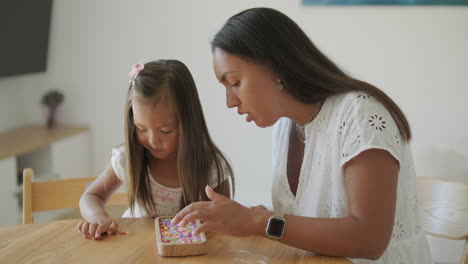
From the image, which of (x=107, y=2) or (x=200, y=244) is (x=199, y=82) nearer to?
(x=107, y=2)

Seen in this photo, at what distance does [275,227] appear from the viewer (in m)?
1.28

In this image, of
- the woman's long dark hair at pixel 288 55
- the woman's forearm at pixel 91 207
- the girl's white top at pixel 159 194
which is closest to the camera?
the woman's long dark hair at pixel 288 55

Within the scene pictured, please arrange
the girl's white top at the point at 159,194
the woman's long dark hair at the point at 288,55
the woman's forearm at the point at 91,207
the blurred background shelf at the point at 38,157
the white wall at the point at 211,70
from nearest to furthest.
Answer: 1. the woman's long dark hair at the point at 288,55
2. the woman's forearm at the point at 91,207
3. the girl's white top at the point at 159,194
4. the blurred background shelf at the point at 38,157
5. the white wall at the point at 211,70

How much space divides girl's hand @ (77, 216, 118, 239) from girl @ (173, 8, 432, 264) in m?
0.29

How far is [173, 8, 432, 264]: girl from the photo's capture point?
1288 mm

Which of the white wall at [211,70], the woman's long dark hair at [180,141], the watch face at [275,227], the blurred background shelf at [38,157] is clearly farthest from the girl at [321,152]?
the blurred background shelf at [38,157]

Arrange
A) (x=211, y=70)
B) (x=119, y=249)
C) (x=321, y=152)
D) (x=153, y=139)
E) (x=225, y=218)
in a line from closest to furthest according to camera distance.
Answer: (x=225, y=218) → (x=119, y=249) → (x=321, y=152) → (x=153, y=139) → (x=211, y=70)

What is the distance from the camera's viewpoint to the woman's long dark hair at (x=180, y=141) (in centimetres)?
169

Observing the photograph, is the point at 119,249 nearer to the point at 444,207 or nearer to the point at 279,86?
the point at 279,86

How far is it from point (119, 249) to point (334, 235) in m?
0.52

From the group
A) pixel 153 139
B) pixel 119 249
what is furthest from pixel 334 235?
pixel 153 139

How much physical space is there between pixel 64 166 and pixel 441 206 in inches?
95.6

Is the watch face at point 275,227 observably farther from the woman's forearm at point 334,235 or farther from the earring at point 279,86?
the earring at point 279,86

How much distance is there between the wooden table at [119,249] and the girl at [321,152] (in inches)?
3.1
